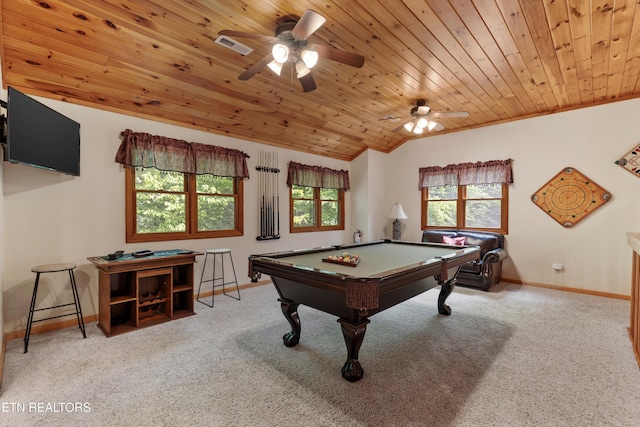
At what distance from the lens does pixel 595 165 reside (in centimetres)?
428

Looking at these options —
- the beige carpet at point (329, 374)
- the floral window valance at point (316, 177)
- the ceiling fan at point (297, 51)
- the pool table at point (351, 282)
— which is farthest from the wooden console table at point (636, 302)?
the floral window valance at point (316, 177)

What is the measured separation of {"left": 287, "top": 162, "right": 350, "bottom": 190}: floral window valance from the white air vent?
8.53ft

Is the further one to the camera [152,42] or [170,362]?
[152,42]

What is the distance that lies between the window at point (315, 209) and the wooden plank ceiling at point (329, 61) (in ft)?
5.56

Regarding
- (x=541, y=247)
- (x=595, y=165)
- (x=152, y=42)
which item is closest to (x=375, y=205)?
(x=541, y=247)

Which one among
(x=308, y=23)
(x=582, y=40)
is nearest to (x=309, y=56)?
(x=308, y=23)

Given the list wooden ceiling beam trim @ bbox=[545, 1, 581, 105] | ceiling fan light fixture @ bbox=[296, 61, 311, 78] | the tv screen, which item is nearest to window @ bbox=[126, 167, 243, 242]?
the tv screen

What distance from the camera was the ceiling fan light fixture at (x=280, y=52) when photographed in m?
2.21

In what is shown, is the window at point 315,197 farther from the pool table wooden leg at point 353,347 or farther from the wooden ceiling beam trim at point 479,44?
the pool table wooden leg at point 353,347

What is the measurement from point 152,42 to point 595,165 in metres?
5.92

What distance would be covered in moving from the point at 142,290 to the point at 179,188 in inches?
57.2

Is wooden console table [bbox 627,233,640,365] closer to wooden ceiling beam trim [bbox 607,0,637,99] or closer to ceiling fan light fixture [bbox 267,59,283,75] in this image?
wooden ceiling beam trim [bbox 607,0,637,99]

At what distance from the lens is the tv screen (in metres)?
2.23

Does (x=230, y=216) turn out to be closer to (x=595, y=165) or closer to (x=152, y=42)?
(x=152, y=42)
